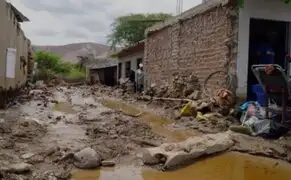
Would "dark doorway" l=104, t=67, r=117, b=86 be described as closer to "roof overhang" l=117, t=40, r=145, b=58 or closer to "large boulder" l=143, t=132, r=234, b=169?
"roof overhang" l=117, t=40, r=145, b=58

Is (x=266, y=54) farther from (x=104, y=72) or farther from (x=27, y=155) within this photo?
(x=104, y=72)

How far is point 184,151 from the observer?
18.4 ft

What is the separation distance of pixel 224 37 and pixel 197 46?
2.06 m

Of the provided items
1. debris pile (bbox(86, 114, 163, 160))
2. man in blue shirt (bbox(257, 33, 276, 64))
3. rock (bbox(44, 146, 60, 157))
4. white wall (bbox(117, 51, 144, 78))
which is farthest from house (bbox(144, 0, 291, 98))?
white wall (bbox(117, 51, 144, 78))

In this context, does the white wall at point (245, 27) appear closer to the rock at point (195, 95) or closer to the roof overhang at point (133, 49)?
the rock at point (195, 95)

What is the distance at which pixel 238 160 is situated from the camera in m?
5.66

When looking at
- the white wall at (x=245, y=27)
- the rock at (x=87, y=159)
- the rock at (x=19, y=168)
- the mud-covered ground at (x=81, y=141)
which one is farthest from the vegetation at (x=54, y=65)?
the rock at (x=19, y=168)

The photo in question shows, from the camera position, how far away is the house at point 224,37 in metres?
9.84

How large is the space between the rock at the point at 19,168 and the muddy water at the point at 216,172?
0.60 m

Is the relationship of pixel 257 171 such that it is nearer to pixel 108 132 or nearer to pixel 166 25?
pixel 108 132

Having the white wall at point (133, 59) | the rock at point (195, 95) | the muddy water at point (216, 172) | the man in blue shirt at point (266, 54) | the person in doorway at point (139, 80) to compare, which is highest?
the white wall at point (133, 59)

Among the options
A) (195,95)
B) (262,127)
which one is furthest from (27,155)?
(195,95)

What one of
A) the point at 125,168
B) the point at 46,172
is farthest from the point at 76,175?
the point at 125,168

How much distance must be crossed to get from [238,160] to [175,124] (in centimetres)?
392
